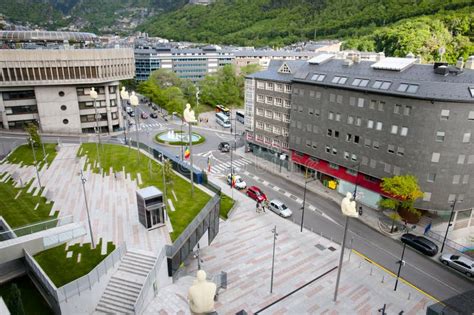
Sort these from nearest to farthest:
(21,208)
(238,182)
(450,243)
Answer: (21,208) → (450,243) → (238,182)

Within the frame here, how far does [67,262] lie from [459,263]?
35.4 meters

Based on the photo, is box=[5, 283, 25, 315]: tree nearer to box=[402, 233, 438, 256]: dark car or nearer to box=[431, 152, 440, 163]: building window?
box=[402, 233, 438, 256]: dark car

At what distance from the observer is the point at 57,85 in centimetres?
6619

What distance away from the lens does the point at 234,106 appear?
109562 millimetres

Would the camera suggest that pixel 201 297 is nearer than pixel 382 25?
Yes

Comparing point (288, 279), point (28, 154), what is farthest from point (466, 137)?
point (28, 154)

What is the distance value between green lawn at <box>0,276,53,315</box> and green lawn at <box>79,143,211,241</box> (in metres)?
10.6

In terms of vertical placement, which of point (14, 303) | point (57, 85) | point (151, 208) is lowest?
point (14, 303)

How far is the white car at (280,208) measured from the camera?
42.1 metres

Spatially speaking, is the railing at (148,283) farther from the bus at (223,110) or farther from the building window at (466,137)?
the bus at (223,110)

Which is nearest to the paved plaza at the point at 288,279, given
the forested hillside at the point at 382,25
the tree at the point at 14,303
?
the tree at the point at 14,303

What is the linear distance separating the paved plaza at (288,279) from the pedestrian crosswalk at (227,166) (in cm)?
1984

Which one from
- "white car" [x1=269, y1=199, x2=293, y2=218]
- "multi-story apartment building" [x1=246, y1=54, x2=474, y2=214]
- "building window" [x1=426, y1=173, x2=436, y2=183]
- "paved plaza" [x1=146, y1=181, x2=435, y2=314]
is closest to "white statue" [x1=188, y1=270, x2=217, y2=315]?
"paved plaza" [x1=146, y1=181, x2=435, y2=314]

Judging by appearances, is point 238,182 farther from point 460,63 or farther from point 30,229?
point 460,63
